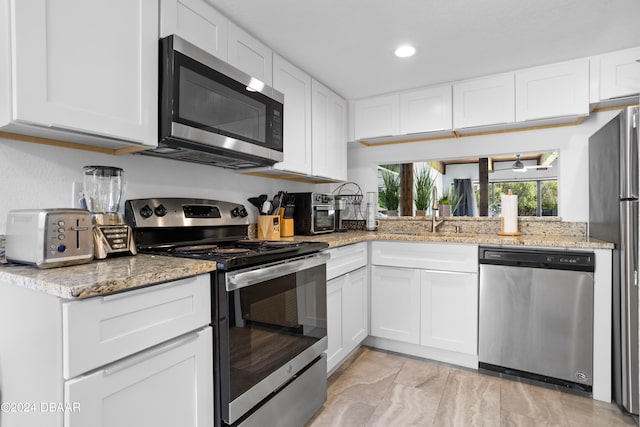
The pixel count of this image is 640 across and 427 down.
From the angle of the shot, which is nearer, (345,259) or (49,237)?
(49,237)

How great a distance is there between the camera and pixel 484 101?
2664 mm

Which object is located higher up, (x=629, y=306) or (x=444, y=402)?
(x=629, y=306)

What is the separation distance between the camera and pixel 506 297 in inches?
90.3

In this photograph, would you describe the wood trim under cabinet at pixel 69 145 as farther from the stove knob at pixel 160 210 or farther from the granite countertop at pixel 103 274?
the granite countertop at pixel 103 274

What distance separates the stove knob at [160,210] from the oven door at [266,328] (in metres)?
0.67

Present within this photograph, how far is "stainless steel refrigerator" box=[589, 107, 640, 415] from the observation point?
1.81 metres

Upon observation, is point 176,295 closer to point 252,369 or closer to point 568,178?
point 252,369

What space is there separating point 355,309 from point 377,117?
1.69m

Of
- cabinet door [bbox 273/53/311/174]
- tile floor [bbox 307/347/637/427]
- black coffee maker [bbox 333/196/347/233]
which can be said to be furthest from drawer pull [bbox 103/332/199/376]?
black coffee maker [bbox 333/196/347/233]

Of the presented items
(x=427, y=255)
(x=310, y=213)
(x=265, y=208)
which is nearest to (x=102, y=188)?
(x=265, y=208)

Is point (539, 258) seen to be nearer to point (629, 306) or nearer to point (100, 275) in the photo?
point (629, 306)

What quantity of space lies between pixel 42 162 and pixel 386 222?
8.81ft

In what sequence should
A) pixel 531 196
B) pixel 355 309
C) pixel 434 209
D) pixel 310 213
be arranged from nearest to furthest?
pixel 355 309 < pixel 310 213 < pixel 434 209 < pixel 531 196

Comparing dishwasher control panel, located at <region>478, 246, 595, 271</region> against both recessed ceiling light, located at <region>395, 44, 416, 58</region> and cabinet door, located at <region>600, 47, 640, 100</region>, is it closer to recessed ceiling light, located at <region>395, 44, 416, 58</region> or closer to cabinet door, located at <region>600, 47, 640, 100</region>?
cabinet door, located at <region>600, 47, 640, 100</region>
